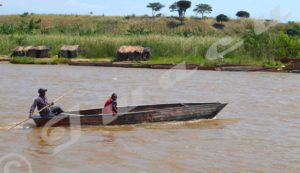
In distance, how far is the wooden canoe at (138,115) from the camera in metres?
11.2

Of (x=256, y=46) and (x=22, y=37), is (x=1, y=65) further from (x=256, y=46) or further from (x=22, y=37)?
(x=256, y=46)

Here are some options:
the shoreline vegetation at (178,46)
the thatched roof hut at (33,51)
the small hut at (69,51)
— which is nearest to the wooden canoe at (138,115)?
the shoreline vegetation at (178,46)

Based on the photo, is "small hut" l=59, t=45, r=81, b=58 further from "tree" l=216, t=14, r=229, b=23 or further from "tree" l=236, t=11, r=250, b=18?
"tree" l=236, t=11, r=250, b=18

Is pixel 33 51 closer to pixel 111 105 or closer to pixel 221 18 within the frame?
pixel 111 105

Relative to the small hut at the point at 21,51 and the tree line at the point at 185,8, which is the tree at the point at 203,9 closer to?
the tree line at the point at 185,8

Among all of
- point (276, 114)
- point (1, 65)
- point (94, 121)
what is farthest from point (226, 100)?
point (1, 65)

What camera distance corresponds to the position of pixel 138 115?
11.7 meters

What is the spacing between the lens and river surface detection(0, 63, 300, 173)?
8555 millimetres

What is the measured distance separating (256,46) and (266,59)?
1.11 meters

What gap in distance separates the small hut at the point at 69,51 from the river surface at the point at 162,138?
12.7 m

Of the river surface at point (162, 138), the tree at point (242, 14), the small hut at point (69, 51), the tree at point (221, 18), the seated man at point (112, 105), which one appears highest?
the tree at point (242, 14)

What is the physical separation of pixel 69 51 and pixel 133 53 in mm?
4512

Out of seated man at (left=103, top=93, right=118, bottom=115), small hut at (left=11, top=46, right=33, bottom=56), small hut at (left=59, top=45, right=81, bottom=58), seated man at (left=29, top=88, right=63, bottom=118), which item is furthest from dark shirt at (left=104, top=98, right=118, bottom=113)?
small hut at (left=11, top=46, right=33, bottom=56)

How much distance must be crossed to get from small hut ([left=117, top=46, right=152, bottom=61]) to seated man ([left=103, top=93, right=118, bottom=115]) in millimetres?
18987
